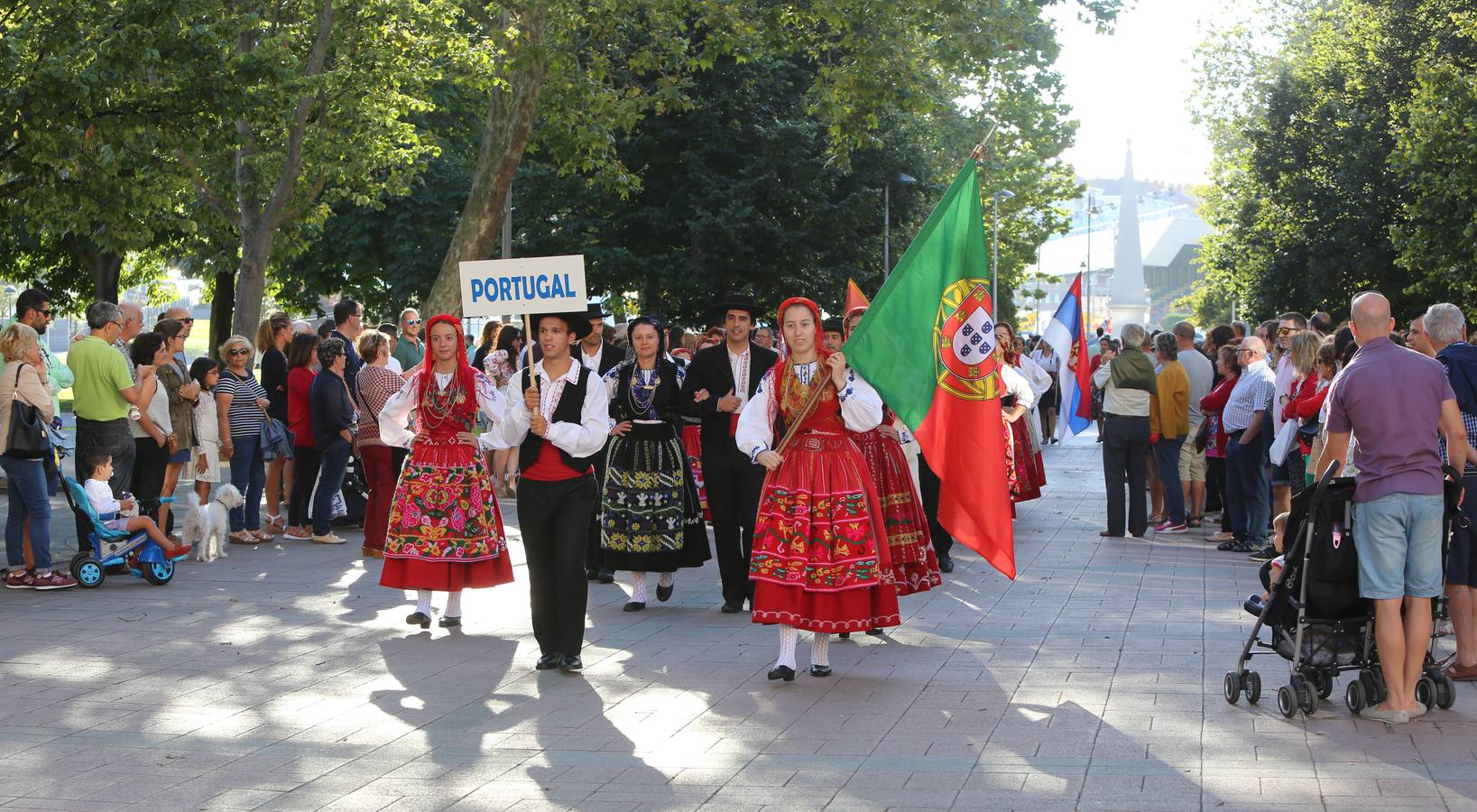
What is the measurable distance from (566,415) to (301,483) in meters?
6.54

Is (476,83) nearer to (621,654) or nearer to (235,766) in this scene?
(621,654)

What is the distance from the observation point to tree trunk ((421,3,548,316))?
20172mm

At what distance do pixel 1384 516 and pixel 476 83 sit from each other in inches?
684

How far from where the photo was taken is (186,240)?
33438mm

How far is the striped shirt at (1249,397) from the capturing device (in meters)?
13.5

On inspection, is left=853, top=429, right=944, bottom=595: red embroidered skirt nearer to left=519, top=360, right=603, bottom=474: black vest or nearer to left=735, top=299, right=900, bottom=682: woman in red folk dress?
left=735, top=299, right=900, bottom=682: woman in red folk dress

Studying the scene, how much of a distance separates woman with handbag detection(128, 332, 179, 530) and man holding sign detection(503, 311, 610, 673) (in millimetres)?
4987

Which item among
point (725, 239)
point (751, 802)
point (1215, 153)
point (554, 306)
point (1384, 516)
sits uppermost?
point (1215, 153)

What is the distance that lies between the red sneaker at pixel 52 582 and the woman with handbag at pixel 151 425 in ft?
4.08

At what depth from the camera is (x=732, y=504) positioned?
34.3ft

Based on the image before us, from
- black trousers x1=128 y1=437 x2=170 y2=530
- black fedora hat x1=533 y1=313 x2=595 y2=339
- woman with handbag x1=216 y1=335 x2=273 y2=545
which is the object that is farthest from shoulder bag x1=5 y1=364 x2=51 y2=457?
black fedora hat x1=533 y1=313 x2=595 y2=339

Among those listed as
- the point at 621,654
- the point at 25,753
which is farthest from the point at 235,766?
→ the point at 621,654

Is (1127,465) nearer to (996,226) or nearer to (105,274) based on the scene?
(105,274)

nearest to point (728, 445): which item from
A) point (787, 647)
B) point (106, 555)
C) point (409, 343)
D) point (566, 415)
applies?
point (566, 415)
